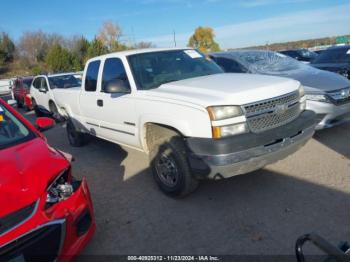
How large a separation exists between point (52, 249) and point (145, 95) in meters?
2.23

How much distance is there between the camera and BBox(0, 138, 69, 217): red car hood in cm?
232

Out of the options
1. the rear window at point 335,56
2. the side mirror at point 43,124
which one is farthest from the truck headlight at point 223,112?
the rear window at point 335,56

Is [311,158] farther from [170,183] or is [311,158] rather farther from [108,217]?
[108,217]

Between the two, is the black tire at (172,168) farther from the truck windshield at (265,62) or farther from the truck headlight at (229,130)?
the truck windshield at (265,62)

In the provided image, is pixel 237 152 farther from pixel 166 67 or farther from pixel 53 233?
pixel 166 67

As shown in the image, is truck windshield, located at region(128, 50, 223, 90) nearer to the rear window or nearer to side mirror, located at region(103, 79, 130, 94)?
side mirror, located at region(103, 79, 130, 94)

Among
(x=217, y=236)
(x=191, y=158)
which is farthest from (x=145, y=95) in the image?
(x=217, y=236)

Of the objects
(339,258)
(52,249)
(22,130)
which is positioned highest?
(22,130)

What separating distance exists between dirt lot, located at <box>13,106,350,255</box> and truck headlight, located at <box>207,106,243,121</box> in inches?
45.2

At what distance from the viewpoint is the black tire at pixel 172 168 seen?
11.8 ft

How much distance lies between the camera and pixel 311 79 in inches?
228

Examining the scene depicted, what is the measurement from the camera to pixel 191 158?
3.36m

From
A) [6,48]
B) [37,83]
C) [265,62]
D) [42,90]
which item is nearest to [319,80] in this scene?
[265,62]

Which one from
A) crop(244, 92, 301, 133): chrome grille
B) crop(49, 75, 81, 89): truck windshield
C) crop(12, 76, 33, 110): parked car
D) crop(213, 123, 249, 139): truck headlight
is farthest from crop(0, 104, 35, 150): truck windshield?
crop(12, 76, 33, 110): parked car
